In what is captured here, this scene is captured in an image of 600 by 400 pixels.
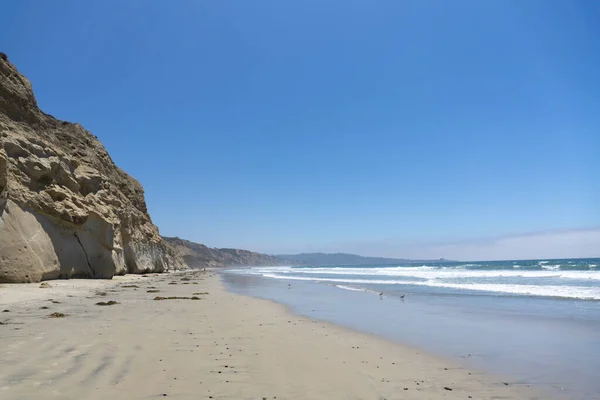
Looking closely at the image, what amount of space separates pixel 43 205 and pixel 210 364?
19.0m

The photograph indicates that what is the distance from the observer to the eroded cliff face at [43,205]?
17.2m

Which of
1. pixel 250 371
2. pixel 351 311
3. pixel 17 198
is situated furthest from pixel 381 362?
pixel 17 198

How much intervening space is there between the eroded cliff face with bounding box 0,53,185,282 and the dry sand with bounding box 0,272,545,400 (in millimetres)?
9207

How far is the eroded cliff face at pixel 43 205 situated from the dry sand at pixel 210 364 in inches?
362

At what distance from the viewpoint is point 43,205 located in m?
20.1

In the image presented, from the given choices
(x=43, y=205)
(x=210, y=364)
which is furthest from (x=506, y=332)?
(x=43, y=205)

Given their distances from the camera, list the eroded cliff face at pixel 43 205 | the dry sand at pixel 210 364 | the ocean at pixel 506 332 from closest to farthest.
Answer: the dry sand at pixel 210 364
the ocean at pixel 506 332
the eroded cliff face at pixel 43 205

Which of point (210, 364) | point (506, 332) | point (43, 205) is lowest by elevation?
point (506, 332)

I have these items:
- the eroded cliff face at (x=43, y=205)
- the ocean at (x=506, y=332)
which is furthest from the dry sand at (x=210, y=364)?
the eroded cliff face at (x=43, y=205)

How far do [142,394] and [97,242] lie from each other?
82.3 ft

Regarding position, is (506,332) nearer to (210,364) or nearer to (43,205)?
(210,364)

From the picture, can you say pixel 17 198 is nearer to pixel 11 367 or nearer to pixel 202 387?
pixel 11 367

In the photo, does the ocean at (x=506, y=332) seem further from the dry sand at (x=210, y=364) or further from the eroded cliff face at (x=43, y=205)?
the eroded cliff face at (x=43, y=205)

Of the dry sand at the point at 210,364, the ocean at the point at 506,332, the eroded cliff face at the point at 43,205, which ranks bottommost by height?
the ocean at the point at 506,332
